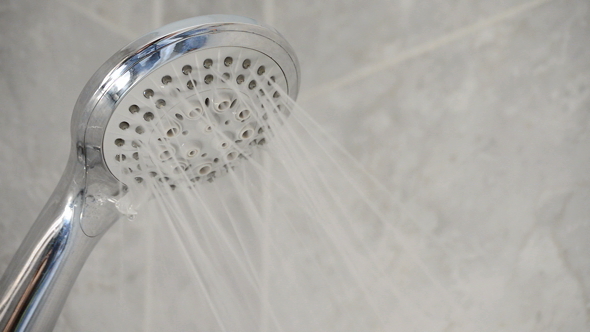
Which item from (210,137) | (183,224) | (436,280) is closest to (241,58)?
(210,137)

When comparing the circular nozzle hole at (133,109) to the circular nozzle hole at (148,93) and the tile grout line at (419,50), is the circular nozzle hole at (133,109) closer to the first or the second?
the circular nozzle hole at (148,93)

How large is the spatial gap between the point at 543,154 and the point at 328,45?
279 mm

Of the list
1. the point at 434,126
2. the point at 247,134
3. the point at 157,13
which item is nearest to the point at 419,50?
the point at 434,126

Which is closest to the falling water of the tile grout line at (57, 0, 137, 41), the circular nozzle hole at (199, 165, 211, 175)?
the circular nozzle hole at (199, 165, 211, 175)

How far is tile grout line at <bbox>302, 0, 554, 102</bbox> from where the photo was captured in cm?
51

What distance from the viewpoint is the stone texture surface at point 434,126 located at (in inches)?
19.0

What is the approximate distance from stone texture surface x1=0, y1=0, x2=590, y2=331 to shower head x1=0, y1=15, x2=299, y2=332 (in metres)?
0.18

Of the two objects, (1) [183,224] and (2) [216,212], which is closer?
(1) [183,224]

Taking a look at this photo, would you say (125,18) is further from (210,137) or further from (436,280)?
(436,280)

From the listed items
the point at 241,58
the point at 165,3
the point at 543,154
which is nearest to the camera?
the point at 241,58

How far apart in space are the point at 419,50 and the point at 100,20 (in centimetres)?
38

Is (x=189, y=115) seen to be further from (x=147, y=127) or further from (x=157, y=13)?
(x=157, y=13)

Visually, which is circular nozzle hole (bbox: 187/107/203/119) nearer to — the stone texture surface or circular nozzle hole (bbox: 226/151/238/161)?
circular nozzle hole (bbox: 226/151/238/161)

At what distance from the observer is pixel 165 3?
0.70 metres
